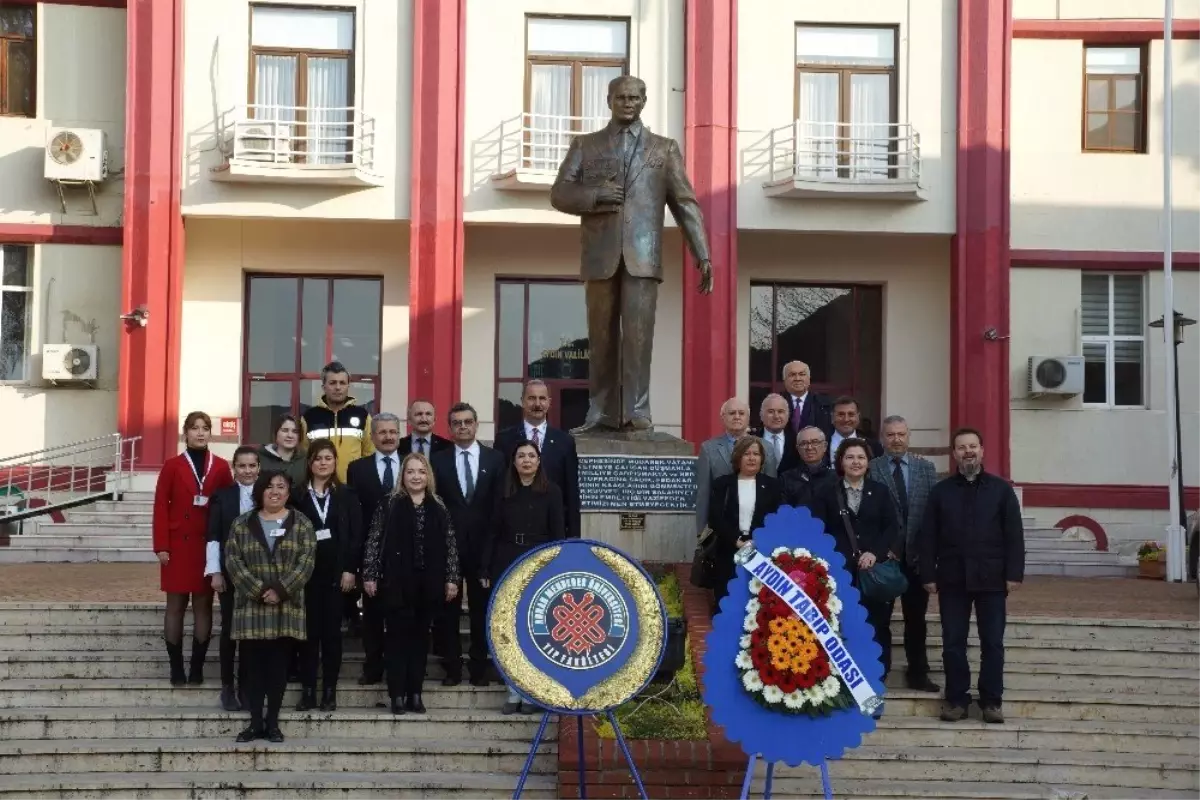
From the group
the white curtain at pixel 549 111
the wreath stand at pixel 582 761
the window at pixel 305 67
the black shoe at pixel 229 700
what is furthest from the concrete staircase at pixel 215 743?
the window at pixel 305 67

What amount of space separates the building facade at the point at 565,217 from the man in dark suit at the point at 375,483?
438 inches

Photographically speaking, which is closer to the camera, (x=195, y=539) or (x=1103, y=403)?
(x=195, y=539)

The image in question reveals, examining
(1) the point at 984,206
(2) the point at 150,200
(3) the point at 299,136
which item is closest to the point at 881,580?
(1) the point at 984,206

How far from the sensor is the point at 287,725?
9.13 meters

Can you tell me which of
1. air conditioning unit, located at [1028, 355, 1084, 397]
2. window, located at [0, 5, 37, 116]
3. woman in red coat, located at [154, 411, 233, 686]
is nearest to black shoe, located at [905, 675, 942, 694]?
woman in red coat, located at [154, 411, 233, 686]

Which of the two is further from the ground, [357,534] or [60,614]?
[357,534]

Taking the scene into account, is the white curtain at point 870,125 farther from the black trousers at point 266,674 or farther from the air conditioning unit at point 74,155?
the black trousers at point 266,674

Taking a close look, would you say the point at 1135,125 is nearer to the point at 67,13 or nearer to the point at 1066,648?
the point at 1066,648

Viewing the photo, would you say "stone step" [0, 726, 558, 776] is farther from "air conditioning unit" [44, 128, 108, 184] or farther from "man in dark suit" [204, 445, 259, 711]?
"air conditioning unit" [44, 128, 108, 184]

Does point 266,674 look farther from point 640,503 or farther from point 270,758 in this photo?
point 640,503

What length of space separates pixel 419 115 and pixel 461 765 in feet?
45.4

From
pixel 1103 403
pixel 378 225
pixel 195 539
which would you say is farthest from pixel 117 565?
pixel 1103 403

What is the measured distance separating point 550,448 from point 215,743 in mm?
2864

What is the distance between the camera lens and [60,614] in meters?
10.9
